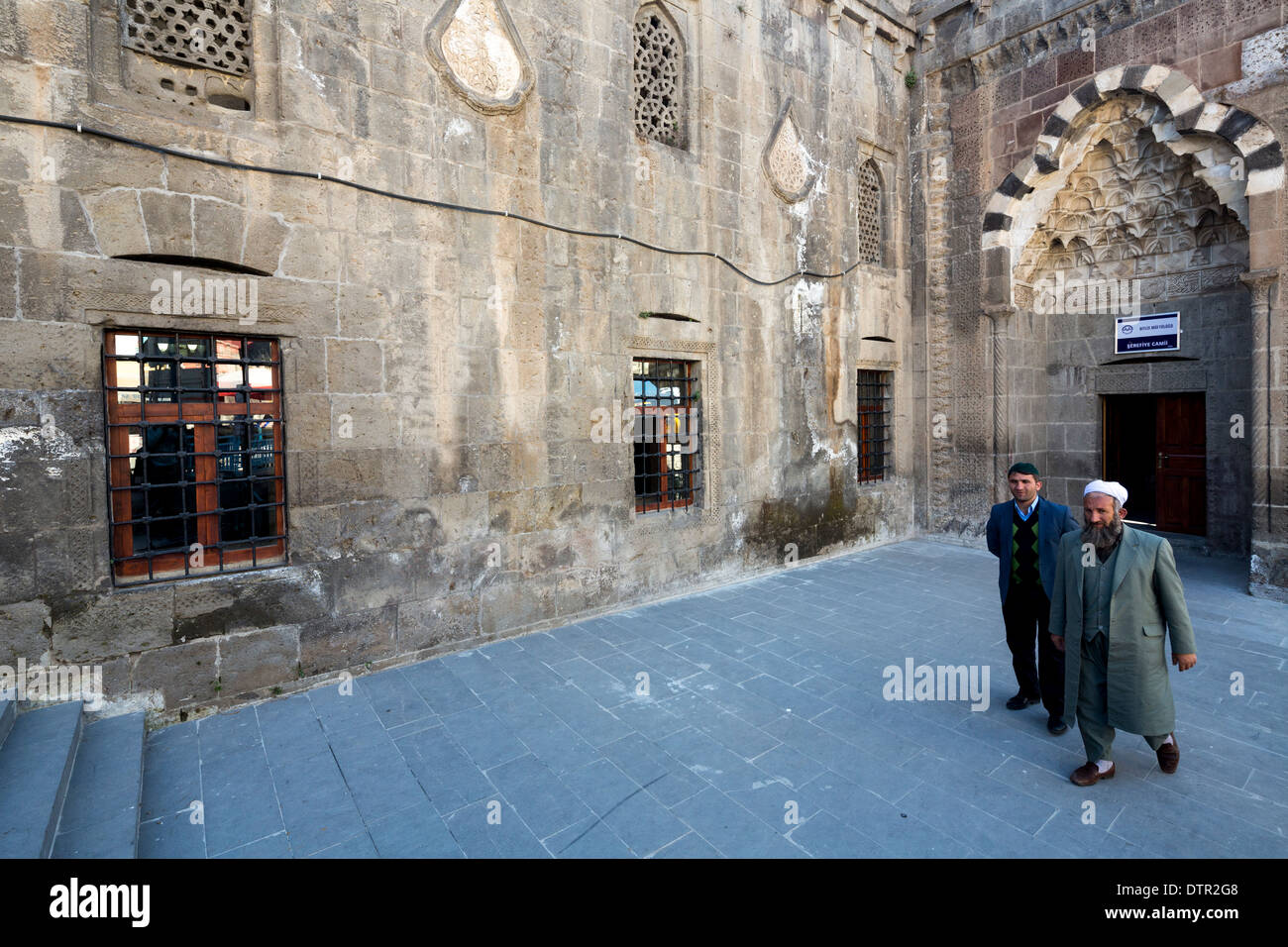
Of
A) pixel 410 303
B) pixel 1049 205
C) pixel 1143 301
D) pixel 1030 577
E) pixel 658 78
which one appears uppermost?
pixel 658 78

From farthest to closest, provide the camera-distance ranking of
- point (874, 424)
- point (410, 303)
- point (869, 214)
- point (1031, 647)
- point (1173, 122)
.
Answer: point (874, 424) < point (869, 214) < point (1173, 122) < point (410, 303) < point (1031, 647)

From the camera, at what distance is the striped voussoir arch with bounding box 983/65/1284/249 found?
663cm

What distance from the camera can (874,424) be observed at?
9.54 meters

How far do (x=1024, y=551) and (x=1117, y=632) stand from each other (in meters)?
0.81

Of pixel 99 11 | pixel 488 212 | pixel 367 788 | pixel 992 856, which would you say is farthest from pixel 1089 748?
pixel 99 11

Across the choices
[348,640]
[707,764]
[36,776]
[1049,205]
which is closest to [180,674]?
[348,640]

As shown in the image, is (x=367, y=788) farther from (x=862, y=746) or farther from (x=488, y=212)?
(x=488, y=212)

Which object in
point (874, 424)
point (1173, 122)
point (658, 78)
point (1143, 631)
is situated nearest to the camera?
point (1143, 631)

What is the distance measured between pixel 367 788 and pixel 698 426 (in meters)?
4.76

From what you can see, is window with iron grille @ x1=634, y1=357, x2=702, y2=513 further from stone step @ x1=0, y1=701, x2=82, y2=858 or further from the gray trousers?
stone step @ x1=0, y1=701, x2=82, y2=858

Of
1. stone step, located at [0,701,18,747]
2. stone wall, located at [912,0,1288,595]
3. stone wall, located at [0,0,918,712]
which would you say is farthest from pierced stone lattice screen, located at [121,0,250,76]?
stone wall, located at [912,0,1288,595]

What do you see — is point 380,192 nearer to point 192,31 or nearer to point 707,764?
point 192,31

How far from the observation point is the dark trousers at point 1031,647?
12.7 ft

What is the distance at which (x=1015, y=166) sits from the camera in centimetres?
870
